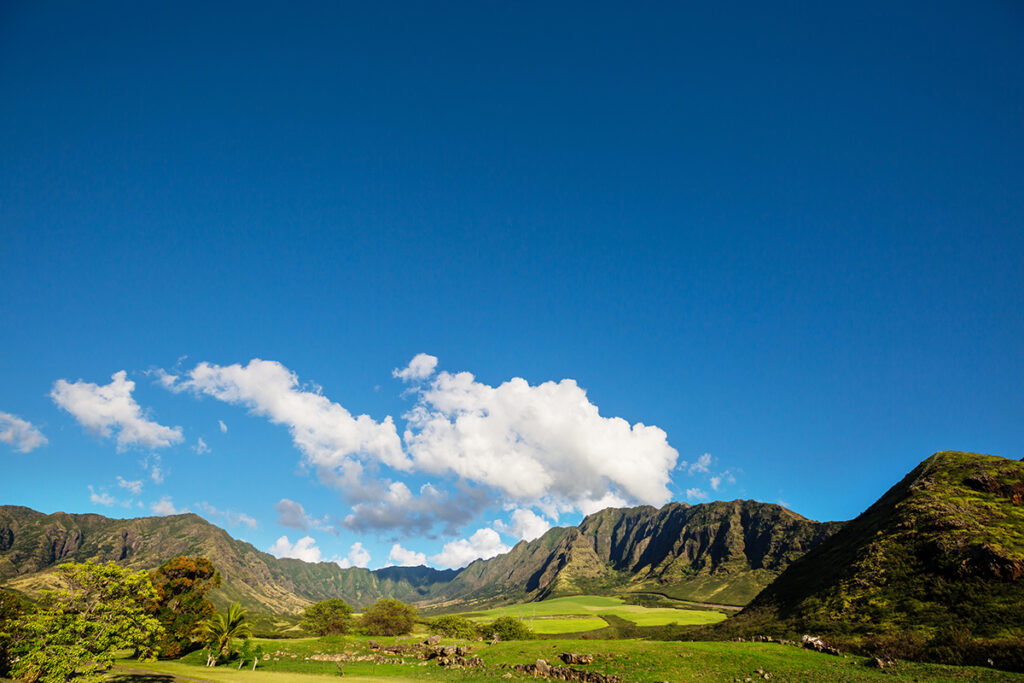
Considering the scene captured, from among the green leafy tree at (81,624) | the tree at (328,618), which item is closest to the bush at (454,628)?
the tree at (328,618)

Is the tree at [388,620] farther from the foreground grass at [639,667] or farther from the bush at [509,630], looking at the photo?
the foreground grass at [639,667]

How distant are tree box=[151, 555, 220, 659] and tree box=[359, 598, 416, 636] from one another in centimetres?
6276

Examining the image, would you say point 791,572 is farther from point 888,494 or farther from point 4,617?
point 4,617

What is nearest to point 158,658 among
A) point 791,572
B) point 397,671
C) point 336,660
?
point 336,660

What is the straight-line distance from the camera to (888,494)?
118 meters

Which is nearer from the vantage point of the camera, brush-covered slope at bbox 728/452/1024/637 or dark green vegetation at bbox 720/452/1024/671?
dark green vegetation at bbox 720/452/1024/671

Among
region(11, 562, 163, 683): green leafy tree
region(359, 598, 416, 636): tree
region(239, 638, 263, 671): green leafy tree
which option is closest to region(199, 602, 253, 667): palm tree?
region(239, 638, 263, 671): green leafy tree

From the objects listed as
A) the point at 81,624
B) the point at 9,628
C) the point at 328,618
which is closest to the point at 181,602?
the point at 9,628

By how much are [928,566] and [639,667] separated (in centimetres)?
6031

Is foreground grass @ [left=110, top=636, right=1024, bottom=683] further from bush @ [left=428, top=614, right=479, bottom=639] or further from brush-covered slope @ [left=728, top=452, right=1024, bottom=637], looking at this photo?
bush @ [left=428, top=614, right=479, bottom=639]

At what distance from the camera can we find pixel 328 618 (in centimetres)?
14525

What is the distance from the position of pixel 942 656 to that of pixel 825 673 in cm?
1784

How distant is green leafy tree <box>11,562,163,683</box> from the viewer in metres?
32.7

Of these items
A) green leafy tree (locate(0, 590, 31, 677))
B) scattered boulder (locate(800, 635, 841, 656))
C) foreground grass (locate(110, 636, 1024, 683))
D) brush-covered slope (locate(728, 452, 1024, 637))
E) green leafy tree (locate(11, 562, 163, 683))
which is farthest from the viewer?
brush-covered slope (locate(728, 452, 1024, 637))
